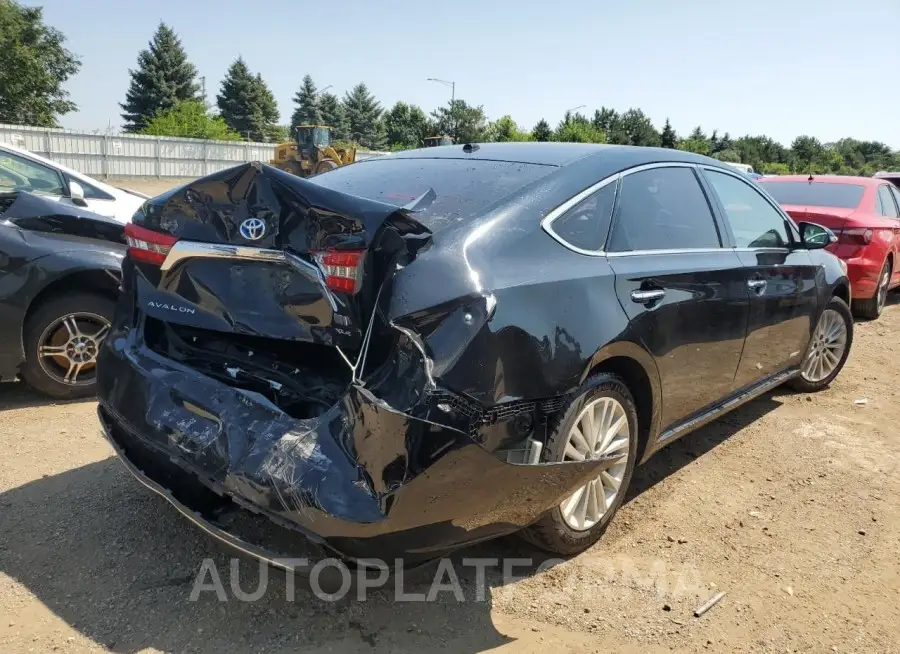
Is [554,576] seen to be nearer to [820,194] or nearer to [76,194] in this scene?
[76,194]

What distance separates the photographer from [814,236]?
4.45 metres

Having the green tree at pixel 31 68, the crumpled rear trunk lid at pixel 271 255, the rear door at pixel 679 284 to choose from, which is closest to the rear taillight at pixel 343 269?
the crumpled rear trunk lid at pixel 271 255

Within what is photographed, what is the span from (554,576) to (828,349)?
3.49 metres

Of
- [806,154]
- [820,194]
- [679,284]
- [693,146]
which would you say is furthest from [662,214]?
[806,154]

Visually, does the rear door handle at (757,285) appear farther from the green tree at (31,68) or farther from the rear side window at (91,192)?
the green tree at (31,68)

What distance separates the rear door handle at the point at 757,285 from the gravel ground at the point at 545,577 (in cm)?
100

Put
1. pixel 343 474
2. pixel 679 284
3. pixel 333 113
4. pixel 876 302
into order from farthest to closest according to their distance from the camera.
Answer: pixel 333 113, pixel 876 302, pixel 679 284, pixel 343 474

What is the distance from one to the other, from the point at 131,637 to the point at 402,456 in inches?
44.9

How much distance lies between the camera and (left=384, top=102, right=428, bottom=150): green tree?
62281 mm

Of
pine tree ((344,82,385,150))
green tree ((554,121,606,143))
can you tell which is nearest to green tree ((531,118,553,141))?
green tree ((554,121,606,143))

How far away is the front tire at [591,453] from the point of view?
2510 mm

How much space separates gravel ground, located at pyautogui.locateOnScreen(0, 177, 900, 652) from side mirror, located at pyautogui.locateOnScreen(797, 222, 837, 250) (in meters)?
1.36

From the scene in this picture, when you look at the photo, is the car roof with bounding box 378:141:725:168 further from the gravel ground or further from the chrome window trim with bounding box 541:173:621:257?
the gravel ground

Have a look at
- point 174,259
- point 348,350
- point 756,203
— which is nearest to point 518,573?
point 348,350
